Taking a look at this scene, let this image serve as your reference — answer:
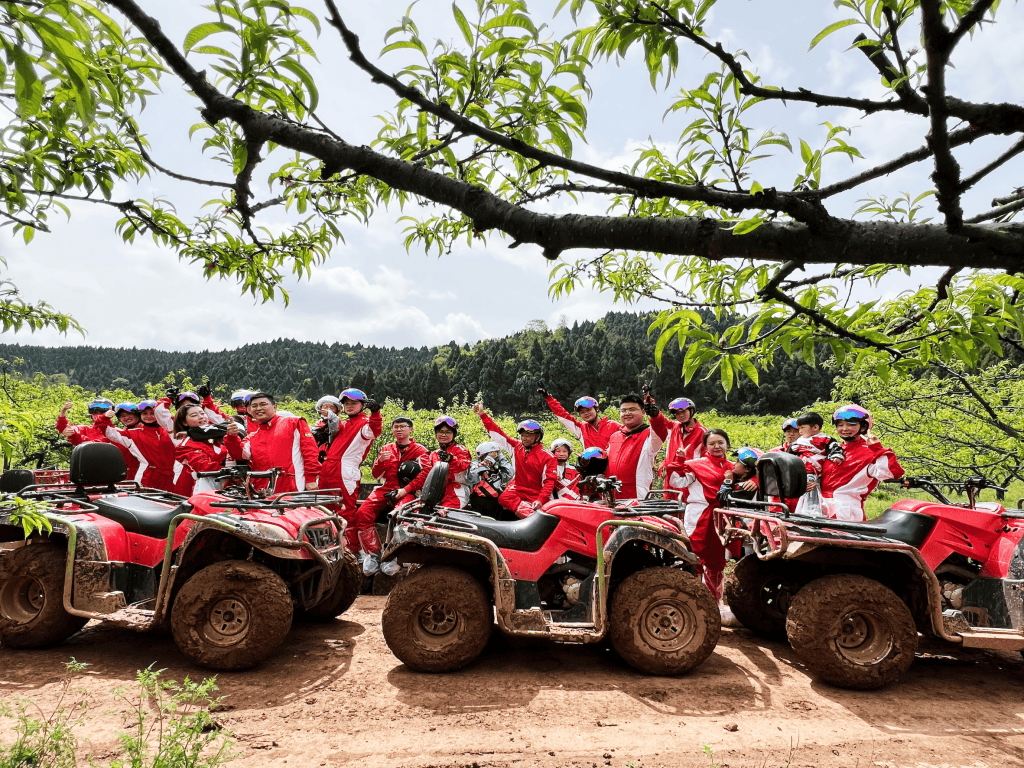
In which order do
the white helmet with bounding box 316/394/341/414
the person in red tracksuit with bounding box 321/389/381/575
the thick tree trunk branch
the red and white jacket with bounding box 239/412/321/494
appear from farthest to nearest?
the white helmet with bounding box 316/394/341/414 < the person in red tracksuit with bounding box 321/389/381/575 < the red and white jacket with bounding box 239/412/321/494 < the thick tree trunk branch

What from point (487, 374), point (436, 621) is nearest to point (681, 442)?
point (436, 621)

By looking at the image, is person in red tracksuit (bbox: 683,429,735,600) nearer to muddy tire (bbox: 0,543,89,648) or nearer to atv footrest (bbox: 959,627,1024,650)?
atv footrest (bbox: 959,627,1024,650)

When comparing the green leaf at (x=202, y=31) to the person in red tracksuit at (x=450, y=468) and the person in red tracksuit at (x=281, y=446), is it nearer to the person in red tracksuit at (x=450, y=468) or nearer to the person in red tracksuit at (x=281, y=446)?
the person in red tracksuit at (x=450, y=468)

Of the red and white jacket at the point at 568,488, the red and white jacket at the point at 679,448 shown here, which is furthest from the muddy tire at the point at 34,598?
the red and white jacket at the point at 679,448

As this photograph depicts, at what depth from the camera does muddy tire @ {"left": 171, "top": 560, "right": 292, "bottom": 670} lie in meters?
4.16

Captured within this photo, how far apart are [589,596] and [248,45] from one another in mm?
4042

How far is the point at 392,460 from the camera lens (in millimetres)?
7637

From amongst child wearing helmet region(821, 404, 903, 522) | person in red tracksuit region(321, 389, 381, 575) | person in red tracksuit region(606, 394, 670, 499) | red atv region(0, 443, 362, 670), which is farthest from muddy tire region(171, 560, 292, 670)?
child wearing helmet region(821, 404, 903, 522)

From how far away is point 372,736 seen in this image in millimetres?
3408

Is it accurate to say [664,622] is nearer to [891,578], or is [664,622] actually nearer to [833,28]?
[891,578]

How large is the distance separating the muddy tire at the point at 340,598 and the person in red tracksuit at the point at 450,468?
1322mm

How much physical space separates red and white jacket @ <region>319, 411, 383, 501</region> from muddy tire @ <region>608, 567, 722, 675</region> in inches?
169

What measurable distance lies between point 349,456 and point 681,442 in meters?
4.32

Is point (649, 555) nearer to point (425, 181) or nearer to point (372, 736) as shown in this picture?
point (372, 736)
